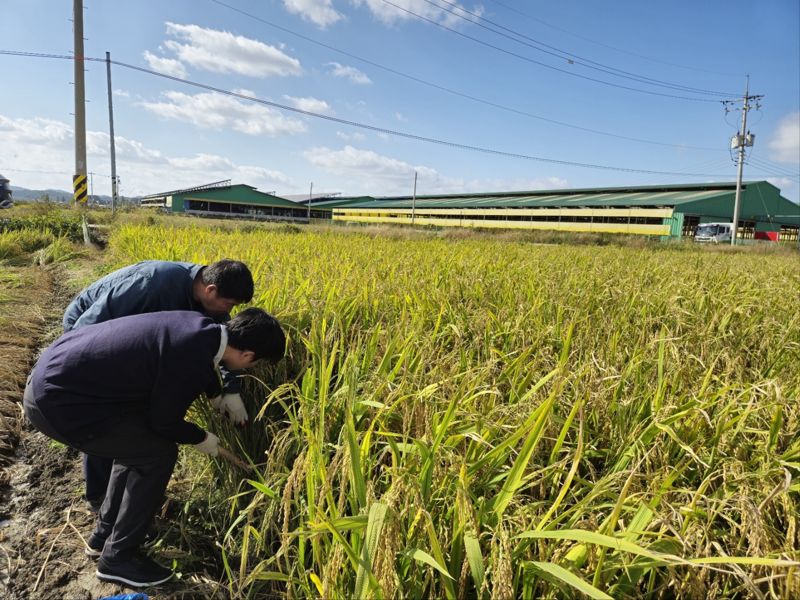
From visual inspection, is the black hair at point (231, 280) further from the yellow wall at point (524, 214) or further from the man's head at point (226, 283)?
the yellow wall at point (524, 214)

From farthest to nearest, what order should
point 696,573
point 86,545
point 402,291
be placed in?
point 402,291 < point 86,545 < point 696,573

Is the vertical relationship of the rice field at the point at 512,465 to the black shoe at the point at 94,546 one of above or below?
above

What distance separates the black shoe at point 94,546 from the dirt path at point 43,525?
22 millimetres

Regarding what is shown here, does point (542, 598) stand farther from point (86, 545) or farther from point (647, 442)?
point (86, 545)

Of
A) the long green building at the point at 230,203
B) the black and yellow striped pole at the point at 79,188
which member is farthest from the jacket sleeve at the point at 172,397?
the long green building at the point at 230,203

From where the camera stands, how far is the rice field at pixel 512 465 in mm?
947

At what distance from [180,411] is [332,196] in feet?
221

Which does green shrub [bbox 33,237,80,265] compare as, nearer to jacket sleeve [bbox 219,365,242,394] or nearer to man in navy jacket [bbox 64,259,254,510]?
man in navy jacket [bbox 64,259,254,510]

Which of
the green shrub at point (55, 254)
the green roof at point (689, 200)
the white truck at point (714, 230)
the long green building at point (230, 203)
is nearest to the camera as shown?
the green shrub at point (55, 254)

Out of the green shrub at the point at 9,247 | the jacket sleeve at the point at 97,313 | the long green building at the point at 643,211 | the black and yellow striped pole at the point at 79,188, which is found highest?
the long green building at the point at 643,211

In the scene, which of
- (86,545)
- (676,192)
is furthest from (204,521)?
(676,192)

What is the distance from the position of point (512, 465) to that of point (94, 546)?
1.76 m

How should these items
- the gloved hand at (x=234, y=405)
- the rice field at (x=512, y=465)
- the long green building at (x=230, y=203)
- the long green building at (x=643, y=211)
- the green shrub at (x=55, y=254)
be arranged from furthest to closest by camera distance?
the long green building at (x=230, y=203)
the long green building at (x=643, y=211)
the green shrub at (x=55, y=254)
the gloved hand at (x=234, y=405)
the rice field at (x=512, y=465)

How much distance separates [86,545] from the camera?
1.83m
